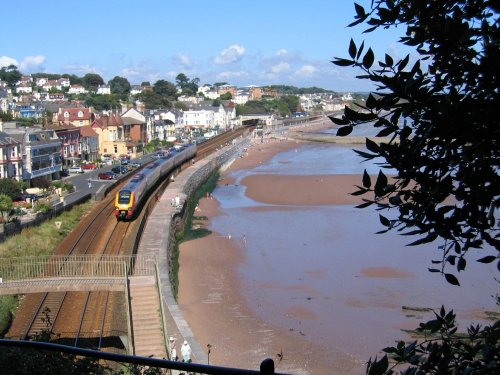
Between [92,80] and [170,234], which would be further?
[92,80]

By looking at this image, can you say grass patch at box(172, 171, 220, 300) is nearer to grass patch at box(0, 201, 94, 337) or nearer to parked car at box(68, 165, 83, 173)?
grass patch at box(0, 201, 94, 337)

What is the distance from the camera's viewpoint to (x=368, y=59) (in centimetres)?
303

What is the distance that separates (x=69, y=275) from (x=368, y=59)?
13.8 meters

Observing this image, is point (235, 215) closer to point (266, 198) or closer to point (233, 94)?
point (266, 198)

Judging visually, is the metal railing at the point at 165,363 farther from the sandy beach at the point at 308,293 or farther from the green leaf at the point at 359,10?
the sandy beach at the point at 308,293

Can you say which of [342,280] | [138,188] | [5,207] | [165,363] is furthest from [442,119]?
[138,188]

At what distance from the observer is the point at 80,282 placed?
1380 cm

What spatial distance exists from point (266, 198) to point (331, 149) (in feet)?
133

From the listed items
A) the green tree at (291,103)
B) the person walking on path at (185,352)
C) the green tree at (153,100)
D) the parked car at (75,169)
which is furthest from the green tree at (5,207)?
the green tree at (291,103)

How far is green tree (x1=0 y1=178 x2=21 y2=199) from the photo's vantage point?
30.6m

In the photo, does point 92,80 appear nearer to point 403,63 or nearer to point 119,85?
point 119,85

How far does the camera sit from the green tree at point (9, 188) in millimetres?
30552

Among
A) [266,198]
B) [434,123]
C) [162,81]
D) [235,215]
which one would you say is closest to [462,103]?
[434,123]

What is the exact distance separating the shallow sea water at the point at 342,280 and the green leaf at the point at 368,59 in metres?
13.1
